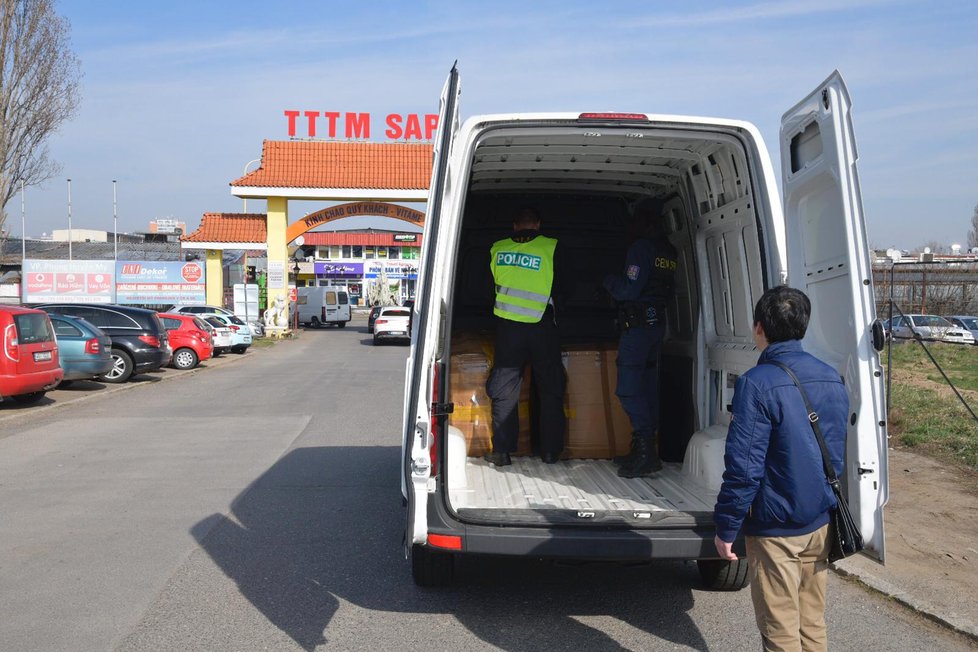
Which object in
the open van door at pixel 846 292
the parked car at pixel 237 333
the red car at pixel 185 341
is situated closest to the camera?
the open van door at pixel 846 292

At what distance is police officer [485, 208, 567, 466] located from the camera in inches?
234

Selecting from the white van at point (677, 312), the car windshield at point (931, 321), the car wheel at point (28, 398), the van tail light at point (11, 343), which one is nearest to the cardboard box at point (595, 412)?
the white van at point (677, 312)

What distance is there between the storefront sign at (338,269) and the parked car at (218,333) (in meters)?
62.2

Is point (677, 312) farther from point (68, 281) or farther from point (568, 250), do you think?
point (68, 281)

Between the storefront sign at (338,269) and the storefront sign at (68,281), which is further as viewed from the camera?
the storefront sign at (338,269)

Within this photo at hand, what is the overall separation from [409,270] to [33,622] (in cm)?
7799

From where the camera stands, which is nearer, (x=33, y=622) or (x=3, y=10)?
(x=33, y=622)

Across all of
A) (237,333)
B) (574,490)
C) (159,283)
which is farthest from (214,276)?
(574,490)

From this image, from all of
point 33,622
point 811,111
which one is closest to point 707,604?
point 811,111

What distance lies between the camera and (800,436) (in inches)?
127

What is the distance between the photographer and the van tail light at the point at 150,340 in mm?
Answer: 18422

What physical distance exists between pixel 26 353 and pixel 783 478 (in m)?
12.2

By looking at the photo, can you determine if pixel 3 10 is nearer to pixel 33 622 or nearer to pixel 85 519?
pixel 85 519

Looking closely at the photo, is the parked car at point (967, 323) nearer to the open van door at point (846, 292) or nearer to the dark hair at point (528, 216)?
the dark hair at point (528, 216)
